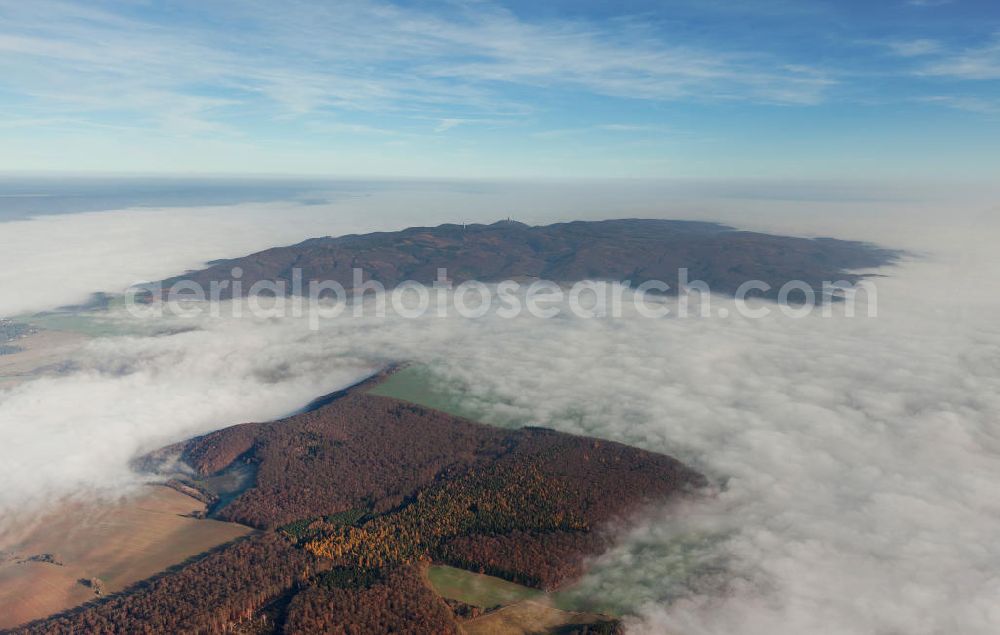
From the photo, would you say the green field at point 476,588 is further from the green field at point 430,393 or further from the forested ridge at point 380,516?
the green field at point 430,393

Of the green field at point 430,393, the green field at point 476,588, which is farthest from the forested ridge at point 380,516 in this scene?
the green field at point 430,393

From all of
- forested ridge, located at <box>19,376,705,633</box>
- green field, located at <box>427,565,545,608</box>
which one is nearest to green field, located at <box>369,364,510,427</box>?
forested ridge, located at <box>19,376,705,633</box>

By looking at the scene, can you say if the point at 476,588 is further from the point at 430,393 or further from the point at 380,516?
the point at 430,393

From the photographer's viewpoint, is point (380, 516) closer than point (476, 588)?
No

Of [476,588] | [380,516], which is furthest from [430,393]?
[476,588]

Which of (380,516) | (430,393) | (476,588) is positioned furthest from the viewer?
(430,393)

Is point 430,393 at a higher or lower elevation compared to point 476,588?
higher

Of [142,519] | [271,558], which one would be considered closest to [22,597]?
[142,519]

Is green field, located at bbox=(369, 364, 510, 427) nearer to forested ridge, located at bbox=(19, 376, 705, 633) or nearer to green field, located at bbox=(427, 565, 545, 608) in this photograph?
forested ridge, located at bbox=(19, 376, 705, 633)

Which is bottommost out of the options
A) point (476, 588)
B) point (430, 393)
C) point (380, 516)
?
point (476, 588)
